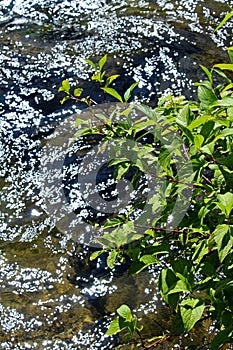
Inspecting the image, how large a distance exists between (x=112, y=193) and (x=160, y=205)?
2.32 meters

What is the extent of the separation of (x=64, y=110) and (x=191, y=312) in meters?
3.42

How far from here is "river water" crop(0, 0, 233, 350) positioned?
3.55 m

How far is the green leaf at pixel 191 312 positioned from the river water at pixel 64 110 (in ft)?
5.07

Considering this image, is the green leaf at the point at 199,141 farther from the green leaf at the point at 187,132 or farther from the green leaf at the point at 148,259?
the green leaf at the point at 148,259

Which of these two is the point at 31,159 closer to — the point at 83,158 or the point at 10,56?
the point at 83,158

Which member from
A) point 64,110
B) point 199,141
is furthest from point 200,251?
point 64,110

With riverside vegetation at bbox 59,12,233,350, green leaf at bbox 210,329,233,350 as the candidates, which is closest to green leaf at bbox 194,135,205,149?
riverside vegetation at bbox 59,12,233,350

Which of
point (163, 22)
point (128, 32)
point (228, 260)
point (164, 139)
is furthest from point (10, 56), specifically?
point (228, 260)

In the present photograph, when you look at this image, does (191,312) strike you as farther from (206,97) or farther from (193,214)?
(206,97)

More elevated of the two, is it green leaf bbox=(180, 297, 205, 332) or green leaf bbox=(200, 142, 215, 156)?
green leaf bbox=(200, 142, 215, 156)

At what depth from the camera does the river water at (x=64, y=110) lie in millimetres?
3549

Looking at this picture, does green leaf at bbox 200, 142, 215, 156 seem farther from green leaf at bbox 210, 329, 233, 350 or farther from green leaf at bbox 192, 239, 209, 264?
green leaf at bbox 210, 329, 233, 350

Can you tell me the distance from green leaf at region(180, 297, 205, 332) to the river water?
5.07 ft

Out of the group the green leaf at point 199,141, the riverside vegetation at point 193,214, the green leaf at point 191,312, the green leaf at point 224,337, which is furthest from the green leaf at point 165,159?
the green leaf at point 224,337
